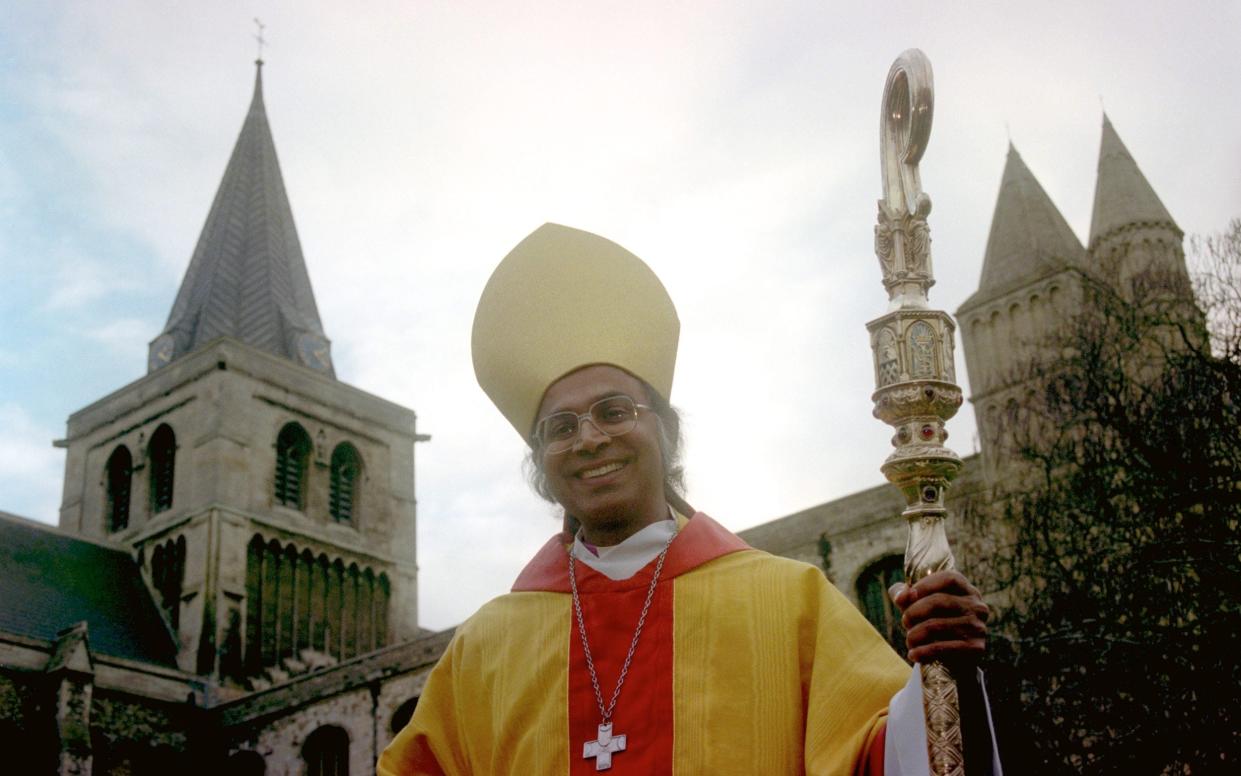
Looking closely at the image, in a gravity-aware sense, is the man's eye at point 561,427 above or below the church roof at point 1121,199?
below

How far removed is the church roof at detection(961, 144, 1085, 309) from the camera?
2458 cm

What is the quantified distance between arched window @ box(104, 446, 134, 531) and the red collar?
37.3 metres

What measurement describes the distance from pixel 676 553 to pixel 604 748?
502mm

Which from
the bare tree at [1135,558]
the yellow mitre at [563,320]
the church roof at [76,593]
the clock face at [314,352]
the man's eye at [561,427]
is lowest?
the man's eye at [561,427]

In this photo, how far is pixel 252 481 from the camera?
35.8m

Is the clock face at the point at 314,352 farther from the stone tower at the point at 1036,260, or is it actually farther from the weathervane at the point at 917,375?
the weathervane at the point at 917,375

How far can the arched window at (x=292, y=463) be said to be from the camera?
37.3m

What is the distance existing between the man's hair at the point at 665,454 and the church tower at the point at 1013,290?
63.3 feet

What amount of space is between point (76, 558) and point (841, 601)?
35116 millimetres

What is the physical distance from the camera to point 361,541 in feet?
125

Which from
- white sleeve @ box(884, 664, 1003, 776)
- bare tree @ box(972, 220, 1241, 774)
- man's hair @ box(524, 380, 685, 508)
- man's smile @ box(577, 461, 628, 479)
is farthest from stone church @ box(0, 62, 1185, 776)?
white sleeve @ box(884, 664, 1003, 776)

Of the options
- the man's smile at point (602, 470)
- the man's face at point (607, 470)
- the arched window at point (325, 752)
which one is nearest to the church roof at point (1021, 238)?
the arched window at point (325, 752)

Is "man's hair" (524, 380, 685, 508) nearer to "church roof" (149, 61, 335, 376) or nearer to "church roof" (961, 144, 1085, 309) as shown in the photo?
"church roof" (961, 144, 1085, 309)

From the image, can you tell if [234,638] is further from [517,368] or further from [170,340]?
[517,368]
